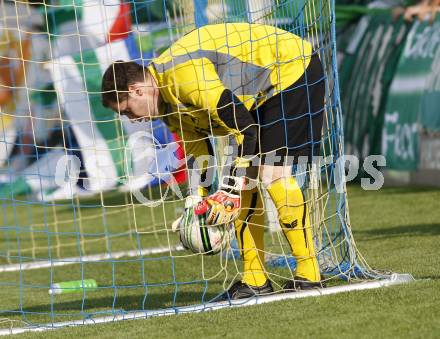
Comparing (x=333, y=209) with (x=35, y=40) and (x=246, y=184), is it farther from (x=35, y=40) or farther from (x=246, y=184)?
(x=35, y=40)

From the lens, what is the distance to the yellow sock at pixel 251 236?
529 centimetres

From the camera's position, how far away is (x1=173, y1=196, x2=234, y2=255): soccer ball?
16.2 ft

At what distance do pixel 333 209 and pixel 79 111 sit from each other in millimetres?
8088

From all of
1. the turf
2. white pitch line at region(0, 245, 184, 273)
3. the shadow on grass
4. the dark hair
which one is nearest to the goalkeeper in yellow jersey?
the dark hair

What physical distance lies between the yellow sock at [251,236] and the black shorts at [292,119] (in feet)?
1.13

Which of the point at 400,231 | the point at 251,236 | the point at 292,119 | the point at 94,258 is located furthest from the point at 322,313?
the point at 94,258

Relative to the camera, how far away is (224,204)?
16.0 ft

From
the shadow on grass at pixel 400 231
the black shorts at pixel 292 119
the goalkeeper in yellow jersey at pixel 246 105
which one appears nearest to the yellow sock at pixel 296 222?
the goalkeeper in yellow jersey at pixel 246 105

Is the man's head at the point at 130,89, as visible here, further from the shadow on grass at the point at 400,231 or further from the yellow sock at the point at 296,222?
the shadow on grass at the point at 400,231

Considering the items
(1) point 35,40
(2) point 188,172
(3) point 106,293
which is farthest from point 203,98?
(1) point 35,40

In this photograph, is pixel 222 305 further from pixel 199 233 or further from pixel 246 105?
pixel 246 105

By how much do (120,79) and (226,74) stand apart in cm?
56

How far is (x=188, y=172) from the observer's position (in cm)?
554

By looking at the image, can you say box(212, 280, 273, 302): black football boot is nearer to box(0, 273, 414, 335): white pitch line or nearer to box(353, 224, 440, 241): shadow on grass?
box(0, 273, 414, 335): white pitch line
